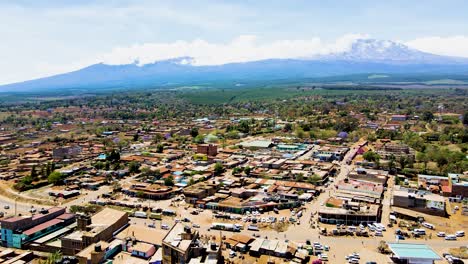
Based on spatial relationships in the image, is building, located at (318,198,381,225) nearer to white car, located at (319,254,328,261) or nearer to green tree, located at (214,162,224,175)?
white car, located at (319,254,328,261)

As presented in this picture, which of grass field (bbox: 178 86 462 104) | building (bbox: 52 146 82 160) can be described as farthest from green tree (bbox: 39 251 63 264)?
grass field (bbox: 178 86 462 104)

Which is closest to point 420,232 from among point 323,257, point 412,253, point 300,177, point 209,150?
point 412,253

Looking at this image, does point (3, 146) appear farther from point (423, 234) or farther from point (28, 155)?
point (423, 234)

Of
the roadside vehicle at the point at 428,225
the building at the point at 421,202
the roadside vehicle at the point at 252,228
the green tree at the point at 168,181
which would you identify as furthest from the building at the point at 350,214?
the green tree at the point at 168,181

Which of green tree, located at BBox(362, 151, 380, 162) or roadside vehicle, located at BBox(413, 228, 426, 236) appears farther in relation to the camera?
green tree, located at BBox(362, 151, 380, 162)

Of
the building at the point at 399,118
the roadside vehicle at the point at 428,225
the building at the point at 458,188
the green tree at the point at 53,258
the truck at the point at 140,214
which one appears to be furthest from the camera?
the building at the point at 399,118

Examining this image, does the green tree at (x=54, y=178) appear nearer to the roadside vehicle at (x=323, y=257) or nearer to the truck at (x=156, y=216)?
the truck at (x=156, y=216)
